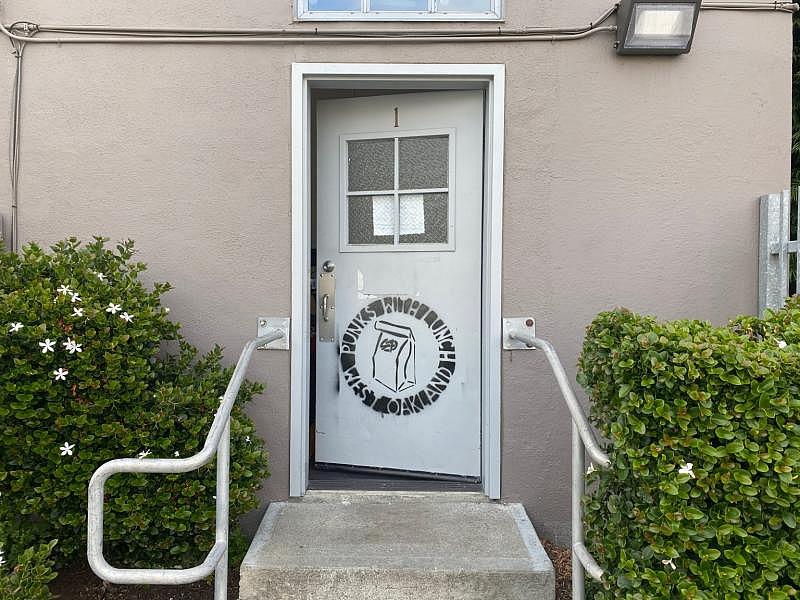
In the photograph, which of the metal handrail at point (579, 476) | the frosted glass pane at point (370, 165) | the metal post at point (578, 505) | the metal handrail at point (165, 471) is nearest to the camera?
the metal handrail at point (165, 471)

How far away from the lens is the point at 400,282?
138 inches

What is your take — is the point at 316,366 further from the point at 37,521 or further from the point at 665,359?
the point at 665,359

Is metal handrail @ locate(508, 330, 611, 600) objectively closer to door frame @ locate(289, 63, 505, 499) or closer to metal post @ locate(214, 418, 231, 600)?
door frame @ locate(289, 63, 505, 499)

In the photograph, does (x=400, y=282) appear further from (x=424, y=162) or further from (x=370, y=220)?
(x=424, y=162)

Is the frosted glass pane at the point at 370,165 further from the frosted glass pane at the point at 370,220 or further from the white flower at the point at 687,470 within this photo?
the white flower at the point at 687,470

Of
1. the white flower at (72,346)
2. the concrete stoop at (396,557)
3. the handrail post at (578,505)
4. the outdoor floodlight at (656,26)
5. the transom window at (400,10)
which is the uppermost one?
the transom window at (400,10)

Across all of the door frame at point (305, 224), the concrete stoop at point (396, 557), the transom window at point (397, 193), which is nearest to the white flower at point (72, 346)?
the door frame at point (305, 224)

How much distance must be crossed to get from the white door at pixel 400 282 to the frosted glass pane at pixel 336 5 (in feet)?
1.69

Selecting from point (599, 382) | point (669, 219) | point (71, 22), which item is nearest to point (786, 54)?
point (669, 219)

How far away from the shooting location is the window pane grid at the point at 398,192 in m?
3.45

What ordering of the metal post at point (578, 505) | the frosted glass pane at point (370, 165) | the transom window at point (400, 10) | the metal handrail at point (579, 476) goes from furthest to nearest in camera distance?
the frosted glass pane at point (370, 165)
the transom window at point (400, 10)
the metal post at point (578, 505)
the metal handrail at point (579, 476)

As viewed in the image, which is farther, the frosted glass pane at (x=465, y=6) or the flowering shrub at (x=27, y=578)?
the frosted glass pane at (x=465, y=6)

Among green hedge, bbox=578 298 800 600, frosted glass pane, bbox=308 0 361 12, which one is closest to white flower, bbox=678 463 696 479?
green hedge, bbox=578 298 800 600

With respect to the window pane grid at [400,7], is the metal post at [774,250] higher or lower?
lower
